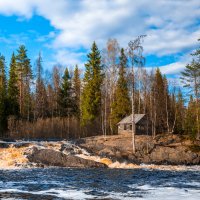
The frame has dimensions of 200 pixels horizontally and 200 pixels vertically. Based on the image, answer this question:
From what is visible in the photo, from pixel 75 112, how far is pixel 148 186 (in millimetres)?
40925

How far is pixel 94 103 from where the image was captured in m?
49.8

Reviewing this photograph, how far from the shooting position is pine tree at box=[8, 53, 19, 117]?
48.7 m

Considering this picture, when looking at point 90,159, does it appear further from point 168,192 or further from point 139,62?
point 168,192

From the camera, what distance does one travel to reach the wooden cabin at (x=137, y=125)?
41.9 m

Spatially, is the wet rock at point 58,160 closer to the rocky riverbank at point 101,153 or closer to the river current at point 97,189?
the rocky riverbank at point 101,153

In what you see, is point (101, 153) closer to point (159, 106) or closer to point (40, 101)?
point (159, 106)

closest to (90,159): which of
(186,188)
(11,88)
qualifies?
(186,188)

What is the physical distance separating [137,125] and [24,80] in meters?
23.8

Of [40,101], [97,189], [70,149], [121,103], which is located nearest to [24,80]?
[40,101]

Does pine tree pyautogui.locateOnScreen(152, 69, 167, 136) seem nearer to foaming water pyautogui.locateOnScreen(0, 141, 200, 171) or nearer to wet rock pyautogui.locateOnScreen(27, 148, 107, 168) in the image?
foaming water pyautogui.locateOnScreen(0, 141, 200, 171)

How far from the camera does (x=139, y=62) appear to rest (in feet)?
110

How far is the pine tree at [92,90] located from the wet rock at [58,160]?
20.5 metres

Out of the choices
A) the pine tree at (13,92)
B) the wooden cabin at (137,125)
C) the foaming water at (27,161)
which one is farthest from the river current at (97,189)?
the pine tree at (13,92)

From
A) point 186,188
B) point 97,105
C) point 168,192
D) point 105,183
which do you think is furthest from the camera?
point 97,105
